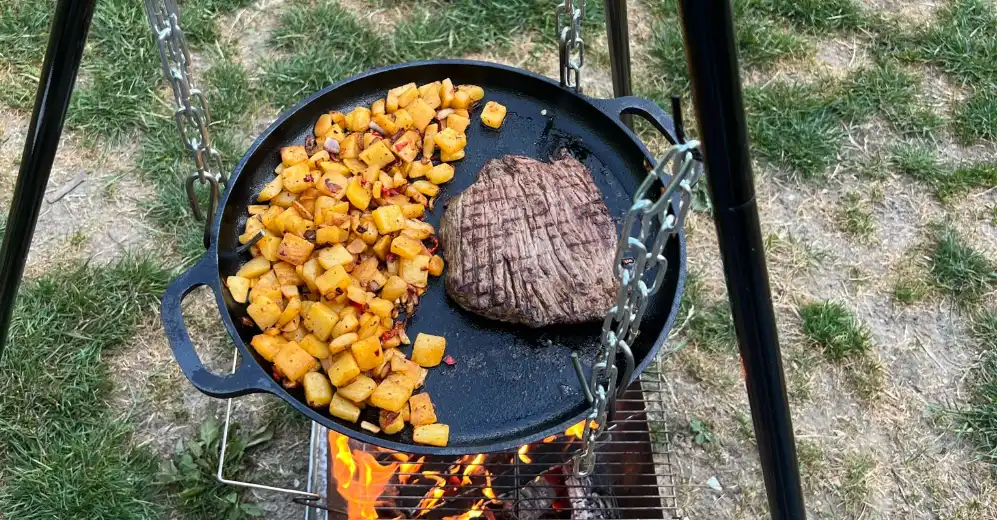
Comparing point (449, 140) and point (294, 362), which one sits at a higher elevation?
point (449, 140)

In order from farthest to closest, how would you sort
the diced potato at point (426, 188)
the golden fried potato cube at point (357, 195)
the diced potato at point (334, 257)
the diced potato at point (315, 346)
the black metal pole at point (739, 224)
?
the diced potato at point (426, 188)
the golden fried potato cube at point (357, 195)
the diced potato at point (334, 257)
the diced potato at point (315, 346)
the black metal pole at point (739, 224)

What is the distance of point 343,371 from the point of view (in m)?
2.17

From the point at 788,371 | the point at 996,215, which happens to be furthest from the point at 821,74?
the point at 788,371

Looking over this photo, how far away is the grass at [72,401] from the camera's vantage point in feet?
9.86

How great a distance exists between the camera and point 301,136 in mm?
2707

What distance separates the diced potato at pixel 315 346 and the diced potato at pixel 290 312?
82 millimetres

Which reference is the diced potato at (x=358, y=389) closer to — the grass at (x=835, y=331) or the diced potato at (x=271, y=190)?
the diced potato at (x=271, y=190)

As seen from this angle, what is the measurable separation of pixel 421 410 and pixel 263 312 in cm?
56

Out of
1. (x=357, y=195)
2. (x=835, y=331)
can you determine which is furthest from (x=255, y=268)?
(x=835, y=331)

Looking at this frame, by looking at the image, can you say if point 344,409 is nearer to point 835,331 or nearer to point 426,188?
point 426,188

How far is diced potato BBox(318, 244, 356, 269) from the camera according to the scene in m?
2.36

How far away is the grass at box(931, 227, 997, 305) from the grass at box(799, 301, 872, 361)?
1.77ft

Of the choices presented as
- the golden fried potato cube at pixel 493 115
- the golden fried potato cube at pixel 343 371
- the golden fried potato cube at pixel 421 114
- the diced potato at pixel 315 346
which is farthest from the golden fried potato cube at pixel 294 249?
the golden fried potato cube at pixel 493 115

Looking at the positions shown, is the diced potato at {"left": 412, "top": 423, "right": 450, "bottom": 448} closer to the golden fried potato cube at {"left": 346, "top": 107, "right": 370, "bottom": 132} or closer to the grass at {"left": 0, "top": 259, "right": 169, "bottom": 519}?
the golden fried potato cube at {"left": 346, "top": 107, "right": 370, "bottom": 132}
